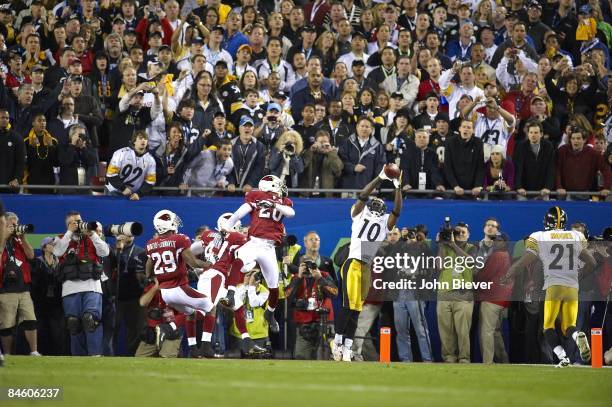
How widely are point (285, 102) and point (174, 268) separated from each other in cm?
484

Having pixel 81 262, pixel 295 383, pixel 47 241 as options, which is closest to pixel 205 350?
pixel 81 262

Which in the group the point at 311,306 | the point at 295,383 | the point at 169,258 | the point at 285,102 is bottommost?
the point at 295,383

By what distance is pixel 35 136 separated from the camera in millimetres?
16531

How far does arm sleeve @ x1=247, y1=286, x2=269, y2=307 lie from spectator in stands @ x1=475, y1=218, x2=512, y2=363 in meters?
3.14

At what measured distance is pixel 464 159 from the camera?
17.0 meters

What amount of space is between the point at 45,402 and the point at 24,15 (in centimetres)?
1203

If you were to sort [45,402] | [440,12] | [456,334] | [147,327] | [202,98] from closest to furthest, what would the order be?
1. [45,402]
2. [147,327]
3. [456,334]
4. [202,98]
5. [440,12]

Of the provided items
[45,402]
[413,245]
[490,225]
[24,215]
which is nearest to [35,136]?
[24,215]

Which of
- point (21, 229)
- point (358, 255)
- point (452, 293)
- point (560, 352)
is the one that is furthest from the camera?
point (452, 293)

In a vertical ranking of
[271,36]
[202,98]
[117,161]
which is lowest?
[117,161]

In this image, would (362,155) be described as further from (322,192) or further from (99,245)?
(99,245)

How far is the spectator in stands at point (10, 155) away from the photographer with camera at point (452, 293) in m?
6.37

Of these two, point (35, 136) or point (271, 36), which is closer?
point (35, 136)

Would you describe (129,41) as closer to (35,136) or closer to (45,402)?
(35,136)
